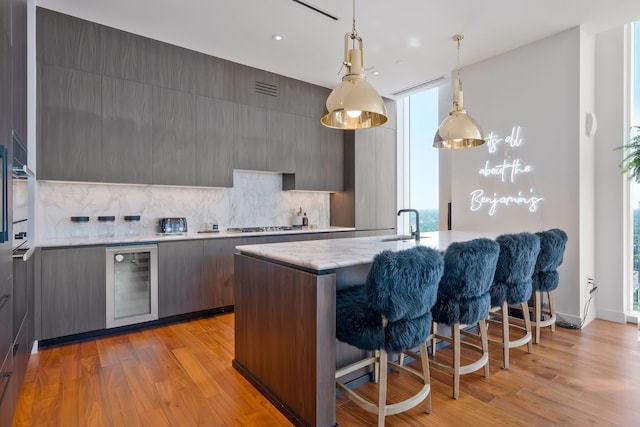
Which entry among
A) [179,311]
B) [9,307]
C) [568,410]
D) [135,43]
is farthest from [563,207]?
[135,43]

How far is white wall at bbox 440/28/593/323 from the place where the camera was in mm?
3516

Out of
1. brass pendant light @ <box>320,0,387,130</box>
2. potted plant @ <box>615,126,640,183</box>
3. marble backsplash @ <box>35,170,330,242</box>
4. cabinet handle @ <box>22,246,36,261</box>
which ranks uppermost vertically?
brass pendant light @ <box>320,0,387,130</box>

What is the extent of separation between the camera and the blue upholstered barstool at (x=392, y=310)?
1.69m

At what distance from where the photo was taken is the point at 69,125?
10.6 ft

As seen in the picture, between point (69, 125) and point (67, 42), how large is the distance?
2.59 ft

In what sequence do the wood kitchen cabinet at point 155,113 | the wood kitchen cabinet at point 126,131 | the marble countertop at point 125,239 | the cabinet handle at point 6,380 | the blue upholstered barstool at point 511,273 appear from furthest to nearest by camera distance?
1. the wood kitchen cabinet at point 126,131
2. the wood kitchen cabinet at point 155,113
3. the marble countertop at point 125,239
4. the blue upholstered barstool at point 511,273
5. the cabinet handle at point 6,380

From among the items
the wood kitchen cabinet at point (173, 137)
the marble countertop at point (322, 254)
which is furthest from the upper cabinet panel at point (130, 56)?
the marble countertop at point (322, 254)

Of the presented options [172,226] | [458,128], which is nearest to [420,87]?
[458,128]

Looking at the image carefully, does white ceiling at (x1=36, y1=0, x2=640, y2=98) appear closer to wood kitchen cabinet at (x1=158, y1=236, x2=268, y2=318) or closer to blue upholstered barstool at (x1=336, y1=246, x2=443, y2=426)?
wood kitchen cabinet at (x1=158, y1=236, x2=268, y2=318)

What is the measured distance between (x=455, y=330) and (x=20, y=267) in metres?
2.82

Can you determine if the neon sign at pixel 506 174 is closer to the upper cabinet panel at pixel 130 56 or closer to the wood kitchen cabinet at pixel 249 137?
the wood kitchen cabinet at pixel 249 137

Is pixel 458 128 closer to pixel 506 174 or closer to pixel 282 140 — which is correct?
pixel 506 174

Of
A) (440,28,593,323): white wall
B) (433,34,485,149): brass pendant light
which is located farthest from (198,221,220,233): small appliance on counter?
(440,28,593,323): white wall

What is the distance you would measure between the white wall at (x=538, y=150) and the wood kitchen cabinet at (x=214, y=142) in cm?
303
